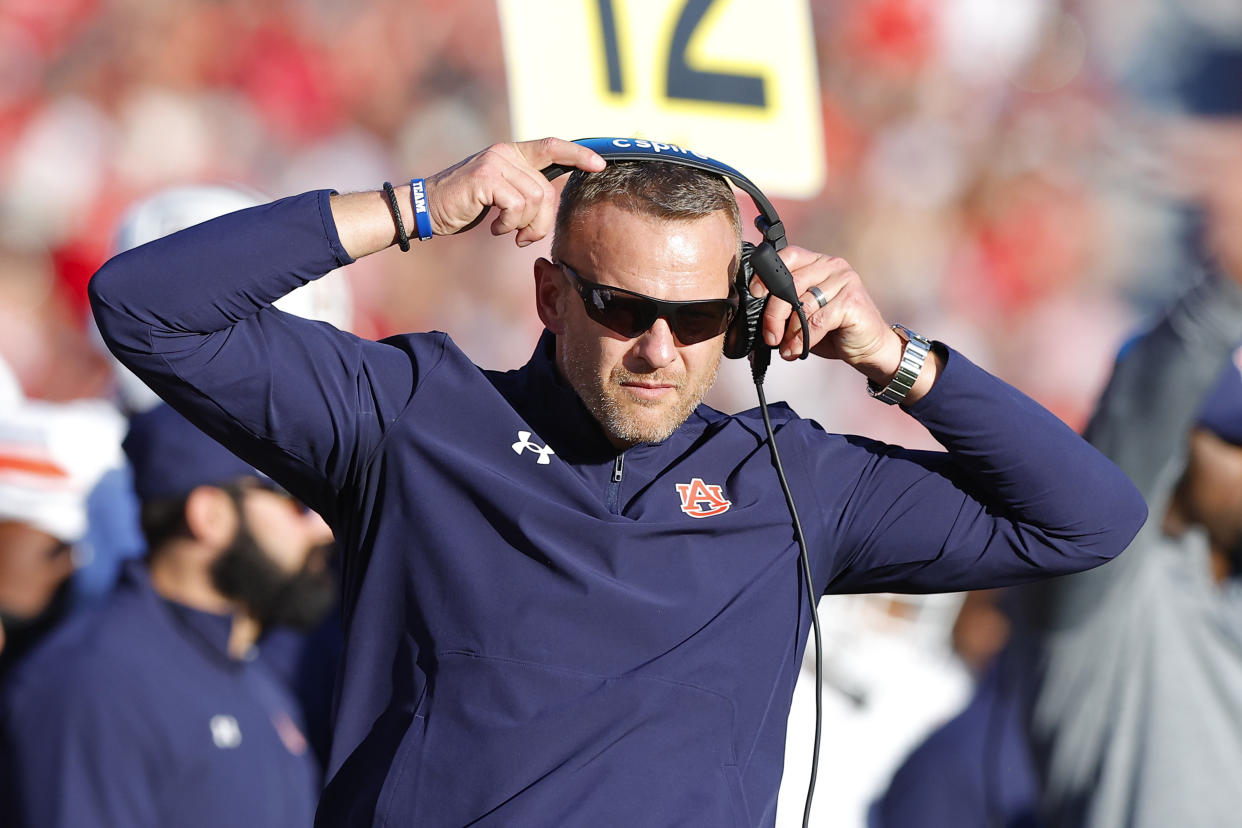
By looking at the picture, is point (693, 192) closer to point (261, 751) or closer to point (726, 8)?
point (261, 751)

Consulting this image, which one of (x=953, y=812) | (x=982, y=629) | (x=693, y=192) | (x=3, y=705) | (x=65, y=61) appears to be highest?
(x=693, y=192)

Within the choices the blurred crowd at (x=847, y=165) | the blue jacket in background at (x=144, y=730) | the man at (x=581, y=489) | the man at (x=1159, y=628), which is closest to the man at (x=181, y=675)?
the blue jacket in background at (x=144, y=730)

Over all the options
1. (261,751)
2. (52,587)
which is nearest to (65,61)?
(52,587)

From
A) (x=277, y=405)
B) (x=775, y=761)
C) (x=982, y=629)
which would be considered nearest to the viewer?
(x=277, y=405)

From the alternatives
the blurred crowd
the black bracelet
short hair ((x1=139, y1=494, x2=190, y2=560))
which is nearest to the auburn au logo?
the black bracelet

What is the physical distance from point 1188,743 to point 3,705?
318cm

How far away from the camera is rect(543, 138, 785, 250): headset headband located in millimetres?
1828

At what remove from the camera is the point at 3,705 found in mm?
3146

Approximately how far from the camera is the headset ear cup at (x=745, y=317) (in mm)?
1875

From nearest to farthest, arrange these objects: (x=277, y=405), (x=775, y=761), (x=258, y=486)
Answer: (x=277, y=405) → (x=775, y=761) → (x=258, y=486)

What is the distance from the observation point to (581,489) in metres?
1.79

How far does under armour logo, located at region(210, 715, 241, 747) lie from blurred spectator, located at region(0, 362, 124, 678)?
107 cm

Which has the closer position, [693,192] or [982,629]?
[693,192]

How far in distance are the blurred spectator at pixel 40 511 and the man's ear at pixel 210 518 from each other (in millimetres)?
843
